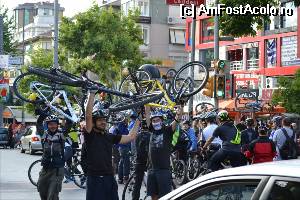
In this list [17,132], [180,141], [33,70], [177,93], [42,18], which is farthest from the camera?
[42,18]

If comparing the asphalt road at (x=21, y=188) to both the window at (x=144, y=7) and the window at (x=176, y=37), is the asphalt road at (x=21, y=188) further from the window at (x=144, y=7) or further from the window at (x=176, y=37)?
the window at (x=176, y=37)

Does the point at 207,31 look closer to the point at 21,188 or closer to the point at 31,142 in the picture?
the point at 31,142

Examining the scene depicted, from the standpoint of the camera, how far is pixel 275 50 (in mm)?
47312

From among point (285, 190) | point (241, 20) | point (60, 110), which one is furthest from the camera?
point (60, 110)

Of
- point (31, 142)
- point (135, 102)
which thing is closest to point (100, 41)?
point (31, 142)

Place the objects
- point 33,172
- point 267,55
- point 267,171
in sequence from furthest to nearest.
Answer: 1. point 267,55
2. point 33,172
3. point 267,171

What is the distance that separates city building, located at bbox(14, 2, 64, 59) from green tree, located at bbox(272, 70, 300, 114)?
5216 centimetres

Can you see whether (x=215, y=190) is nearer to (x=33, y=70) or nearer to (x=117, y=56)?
(x=33, y=70)

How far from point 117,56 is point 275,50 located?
32.0 feet

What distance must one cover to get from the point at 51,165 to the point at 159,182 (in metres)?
1.62

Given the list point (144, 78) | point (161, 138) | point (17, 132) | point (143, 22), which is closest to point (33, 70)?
point (161, 138)

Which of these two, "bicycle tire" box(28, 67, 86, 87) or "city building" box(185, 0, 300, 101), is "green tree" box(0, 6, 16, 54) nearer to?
"city building" box(185, 0, 300, 101)

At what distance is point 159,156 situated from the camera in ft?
37.8

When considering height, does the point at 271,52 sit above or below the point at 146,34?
below
